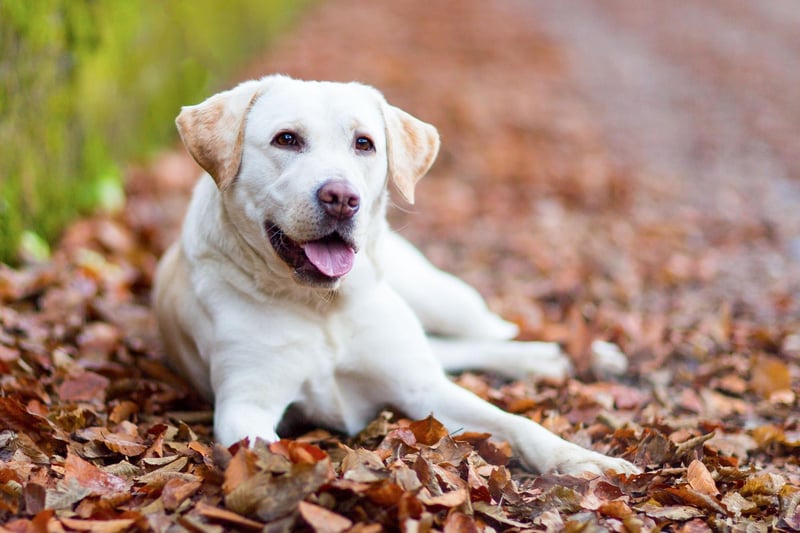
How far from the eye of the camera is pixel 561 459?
3.29 meters

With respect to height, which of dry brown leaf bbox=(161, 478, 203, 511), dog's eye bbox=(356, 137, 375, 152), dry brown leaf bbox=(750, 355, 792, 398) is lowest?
dry brown leaf bbox=(750, 355, 792, 398)

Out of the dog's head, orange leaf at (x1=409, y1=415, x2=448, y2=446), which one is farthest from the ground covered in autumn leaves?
the dog's head

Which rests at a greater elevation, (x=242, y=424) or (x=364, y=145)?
(x=364, y=145)

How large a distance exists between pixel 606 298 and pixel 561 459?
263 cm

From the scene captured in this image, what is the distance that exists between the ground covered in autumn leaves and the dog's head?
747 millimetres

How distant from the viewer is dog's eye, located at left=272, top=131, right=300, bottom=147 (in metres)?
3.41

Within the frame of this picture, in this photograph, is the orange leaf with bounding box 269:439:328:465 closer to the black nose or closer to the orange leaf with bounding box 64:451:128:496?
the orange leaf with bounding box 64:451:128:496

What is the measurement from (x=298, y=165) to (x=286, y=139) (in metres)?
0.16

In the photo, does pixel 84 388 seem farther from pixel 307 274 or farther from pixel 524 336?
pixel 524 336

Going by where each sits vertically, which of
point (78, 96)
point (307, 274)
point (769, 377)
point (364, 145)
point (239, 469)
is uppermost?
point (364, 145)

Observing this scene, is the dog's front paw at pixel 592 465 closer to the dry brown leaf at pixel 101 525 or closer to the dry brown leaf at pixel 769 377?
the dry brown leaf at pixel 769 377

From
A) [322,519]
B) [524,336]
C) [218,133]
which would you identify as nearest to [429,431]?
[322,519]

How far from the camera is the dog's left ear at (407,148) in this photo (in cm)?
368

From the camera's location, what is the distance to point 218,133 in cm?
346
